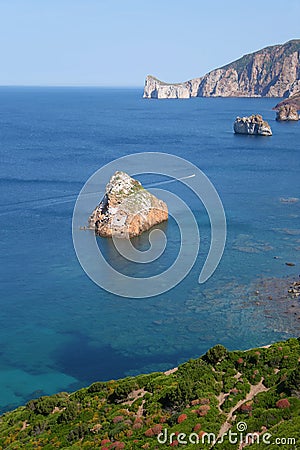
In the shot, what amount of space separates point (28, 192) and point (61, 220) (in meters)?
16.3

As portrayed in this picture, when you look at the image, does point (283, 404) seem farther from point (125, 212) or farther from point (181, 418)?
point (125, 212)

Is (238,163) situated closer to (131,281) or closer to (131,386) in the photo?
(131,281)

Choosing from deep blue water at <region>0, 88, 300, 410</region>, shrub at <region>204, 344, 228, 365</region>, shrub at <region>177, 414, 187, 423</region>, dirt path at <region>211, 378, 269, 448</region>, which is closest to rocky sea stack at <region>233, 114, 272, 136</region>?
deep blue water at <region>0, 88, 300, 410</region>

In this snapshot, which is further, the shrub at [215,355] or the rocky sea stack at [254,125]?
the rocky sea stack at [254,125]

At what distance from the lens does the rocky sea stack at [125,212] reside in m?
70.8

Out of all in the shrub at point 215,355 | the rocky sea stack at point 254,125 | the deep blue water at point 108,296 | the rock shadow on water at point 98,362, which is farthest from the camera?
the rocky sea stack at point 254,125

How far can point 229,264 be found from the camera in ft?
199

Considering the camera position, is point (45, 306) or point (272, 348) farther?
point (45, 306)

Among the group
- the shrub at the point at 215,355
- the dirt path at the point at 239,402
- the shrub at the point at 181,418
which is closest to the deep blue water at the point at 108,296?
the shrub at the point at 215,355

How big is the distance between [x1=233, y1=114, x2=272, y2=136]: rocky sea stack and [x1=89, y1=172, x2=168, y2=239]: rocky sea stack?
3559 inches

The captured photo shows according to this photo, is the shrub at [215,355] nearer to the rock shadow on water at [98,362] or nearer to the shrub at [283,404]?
the shrub at [283,404]

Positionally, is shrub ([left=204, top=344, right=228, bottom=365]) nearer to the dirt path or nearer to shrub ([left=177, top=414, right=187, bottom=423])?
the dirt path

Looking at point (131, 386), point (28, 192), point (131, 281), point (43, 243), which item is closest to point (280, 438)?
point (131, 386)

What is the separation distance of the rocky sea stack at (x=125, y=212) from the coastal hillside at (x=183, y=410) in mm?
38839
